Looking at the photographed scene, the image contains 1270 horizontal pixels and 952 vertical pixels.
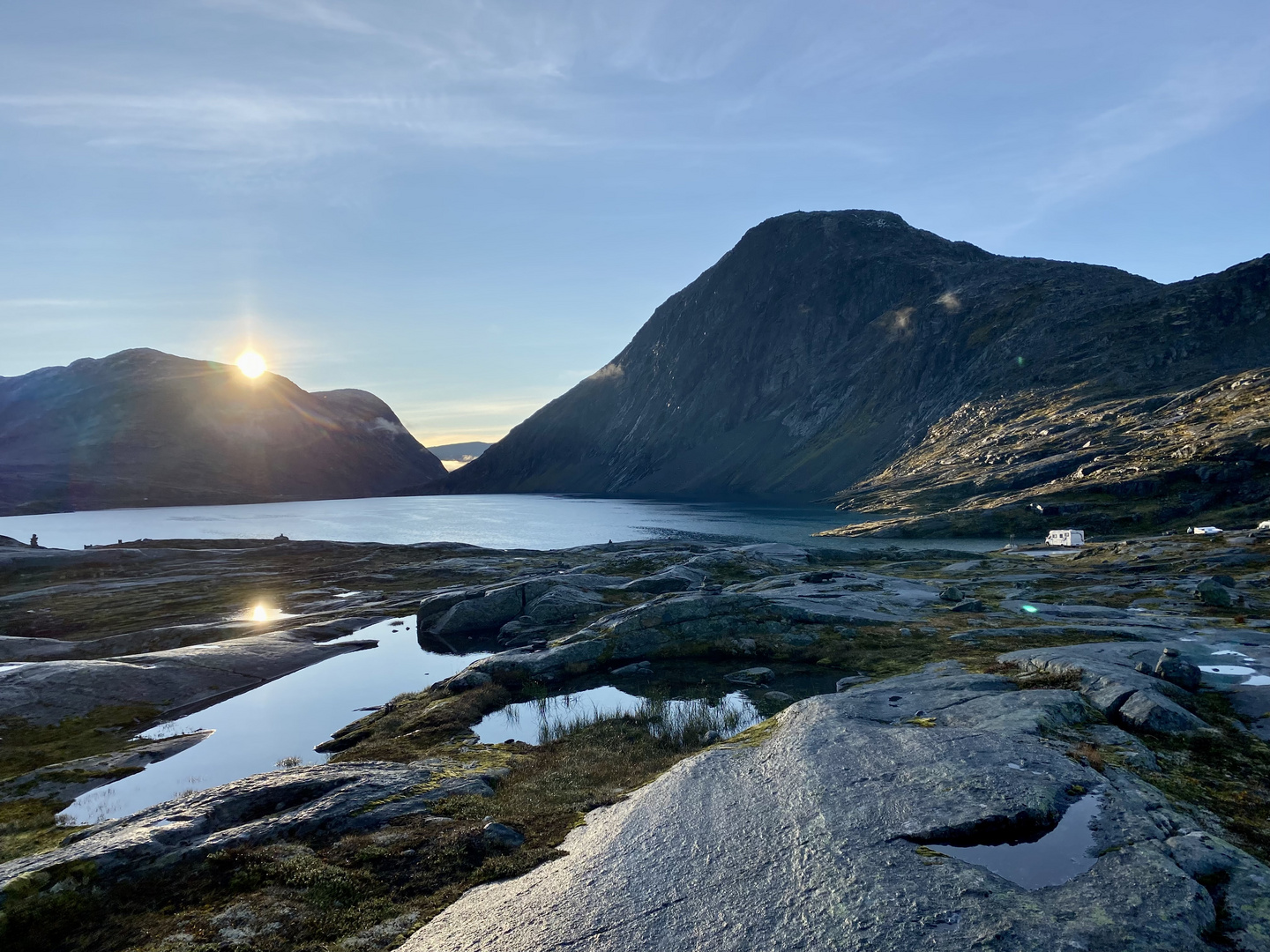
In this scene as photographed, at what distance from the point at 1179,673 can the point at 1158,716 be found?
16.6 feet

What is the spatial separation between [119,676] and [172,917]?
3407 cm

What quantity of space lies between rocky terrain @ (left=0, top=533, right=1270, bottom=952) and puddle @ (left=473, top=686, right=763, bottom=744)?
356 mm

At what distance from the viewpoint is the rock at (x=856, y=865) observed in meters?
10.0

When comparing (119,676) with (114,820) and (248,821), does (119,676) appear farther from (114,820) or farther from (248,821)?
(248,821)

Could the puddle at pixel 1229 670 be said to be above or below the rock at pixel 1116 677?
below

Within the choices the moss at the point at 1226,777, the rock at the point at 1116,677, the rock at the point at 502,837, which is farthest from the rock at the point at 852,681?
the rock at the point at 502,837

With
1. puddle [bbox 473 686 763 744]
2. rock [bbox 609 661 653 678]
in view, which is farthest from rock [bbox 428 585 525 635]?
puddle [bbox 473 686 763 744]

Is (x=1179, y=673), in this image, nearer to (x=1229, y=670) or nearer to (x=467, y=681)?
(x=1229, y=670)

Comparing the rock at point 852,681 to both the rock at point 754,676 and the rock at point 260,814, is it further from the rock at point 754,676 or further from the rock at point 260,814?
the rock at point 260,814

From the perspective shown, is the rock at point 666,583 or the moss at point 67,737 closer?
the moss at point 67,737

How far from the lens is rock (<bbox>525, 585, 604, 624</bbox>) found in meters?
53.1

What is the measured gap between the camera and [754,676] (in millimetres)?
33406

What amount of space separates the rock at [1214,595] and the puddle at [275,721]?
45.1 metres

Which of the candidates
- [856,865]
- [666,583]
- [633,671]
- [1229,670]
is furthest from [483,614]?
[856,865]
